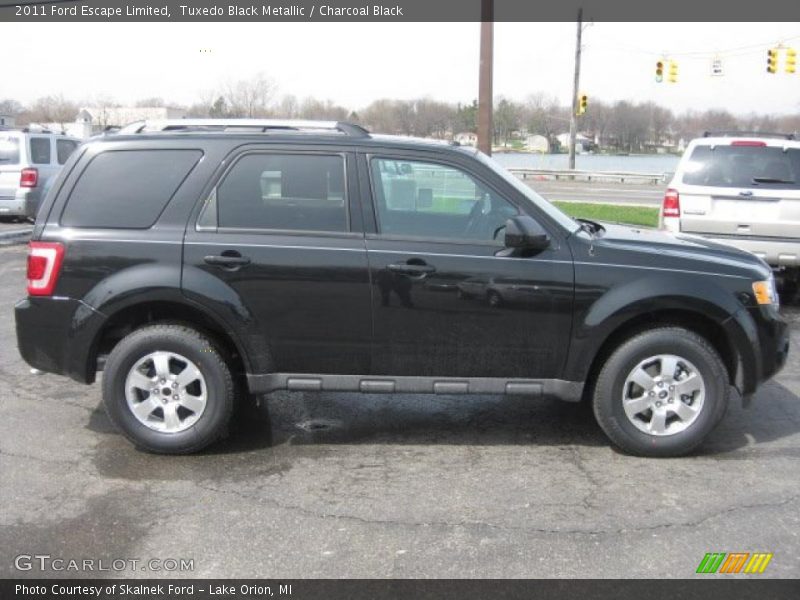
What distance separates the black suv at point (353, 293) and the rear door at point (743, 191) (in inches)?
151

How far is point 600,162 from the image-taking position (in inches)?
1779

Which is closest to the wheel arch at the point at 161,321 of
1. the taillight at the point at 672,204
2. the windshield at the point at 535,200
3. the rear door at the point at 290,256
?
the rear door at the point at 290,256

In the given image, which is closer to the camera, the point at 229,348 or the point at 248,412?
the point at 229,348

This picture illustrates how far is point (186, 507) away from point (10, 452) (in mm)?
1450

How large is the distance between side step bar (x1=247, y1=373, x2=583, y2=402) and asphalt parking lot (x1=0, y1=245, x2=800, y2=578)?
41 cm

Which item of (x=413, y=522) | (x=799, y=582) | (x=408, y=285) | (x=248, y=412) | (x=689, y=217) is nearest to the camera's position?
(x=799, y=582)

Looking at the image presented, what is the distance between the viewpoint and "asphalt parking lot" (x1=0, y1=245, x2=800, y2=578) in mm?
3541

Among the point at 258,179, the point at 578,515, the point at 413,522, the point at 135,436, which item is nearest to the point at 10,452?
the point at 135,436

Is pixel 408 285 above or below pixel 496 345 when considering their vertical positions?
above

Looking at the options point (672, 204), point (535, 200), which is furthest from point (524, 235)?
point (672, 204)

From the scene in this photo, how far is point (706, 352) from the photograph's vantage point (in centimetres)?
462

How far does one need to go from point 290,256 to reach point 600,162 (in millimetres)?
43075

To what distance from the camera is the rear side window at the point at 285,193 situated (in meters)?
4.68

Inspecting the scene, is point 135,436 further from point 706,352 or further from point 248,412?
point 706,352
